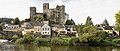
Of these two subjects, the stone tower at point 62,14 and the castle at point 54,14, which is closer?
the stone tower at point 62,14

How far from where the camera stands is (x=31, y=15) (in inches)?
4993

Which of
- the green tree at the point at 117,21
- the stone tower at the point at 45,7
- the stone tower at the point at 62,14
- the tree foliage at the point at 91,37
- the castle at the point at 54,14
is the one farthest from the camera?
the stone tower at the point at 45,7

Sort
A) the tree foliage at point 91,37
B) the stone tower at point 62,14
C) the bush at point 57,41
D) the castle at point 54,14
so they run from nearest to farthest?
1. the tree foliage at point 91,37
2. the bush at point 57,41
3. the stone tower at point 62,14
4. the castle at point 54,14

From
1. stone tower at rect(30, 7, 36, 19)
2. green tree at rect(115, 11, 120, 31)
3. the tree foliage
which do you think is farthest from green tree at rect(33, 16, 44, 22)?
the tree foliage


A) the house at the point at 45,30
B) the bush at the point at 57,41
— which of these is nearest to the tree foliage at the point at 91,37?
the bush at the point at 57,41

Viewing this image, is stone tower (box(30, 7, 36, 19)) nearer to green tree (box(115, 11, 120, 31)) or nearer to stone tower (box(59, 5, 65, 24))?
stone tower (box(59, 5, 65, 24))

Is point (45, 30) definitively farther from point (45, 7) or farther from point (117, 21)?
point (45, 7)

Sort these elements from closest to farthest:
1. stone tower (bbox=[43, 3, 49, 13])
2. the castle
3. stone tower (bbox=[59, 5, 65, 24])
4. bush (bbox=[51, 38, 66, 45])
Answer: bush (bbox=[51, 38, 66, 45]), stone tower (bbox=[59, 5, 65, 24]), the castle, stone tower (bbox=[43, 3, 49, 13])

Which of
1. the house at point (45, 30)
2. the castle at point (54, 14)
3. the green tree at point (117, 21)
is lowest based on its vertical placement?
the house at point (45, 30)

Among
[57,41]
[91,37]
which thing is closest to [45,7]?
[57,41]

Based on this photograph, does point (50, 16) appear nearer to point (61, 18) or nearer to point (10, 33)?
point (61, 18)

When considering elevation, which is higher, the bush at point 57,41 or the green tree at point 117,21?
the green tree at point 117,21

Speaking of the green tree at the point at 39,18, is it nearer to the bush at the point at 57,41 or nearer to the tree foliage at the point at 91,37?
the bush at the point at 57,41

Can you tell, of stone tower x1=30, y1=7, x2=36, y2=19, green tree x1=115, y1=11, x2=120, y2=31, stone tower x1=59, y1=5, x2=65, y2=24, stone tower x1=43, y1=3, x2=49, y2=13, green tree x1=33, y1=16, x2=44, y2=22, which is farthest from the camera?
stone tower x1=43, y1=3, x2=49, y2=13
